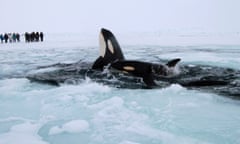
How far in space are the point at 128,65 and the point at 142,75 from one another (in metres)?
0.66

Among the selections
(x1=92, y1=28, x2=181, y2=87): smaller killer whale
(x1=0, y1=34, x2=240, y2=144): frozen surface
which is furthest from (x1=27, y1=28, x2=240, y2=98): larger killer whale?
(x1=0, y1=34, x2=240, y2=144): frozen surface

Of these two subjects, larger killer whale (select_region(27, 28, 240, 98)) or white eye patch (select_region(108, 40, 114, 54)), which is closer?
larger killer whale (select_region(27, 28, 240, 98))

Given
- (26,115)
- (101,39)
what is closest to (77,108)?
(26,115)

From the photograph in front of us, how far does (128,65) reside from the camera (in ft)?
27.1

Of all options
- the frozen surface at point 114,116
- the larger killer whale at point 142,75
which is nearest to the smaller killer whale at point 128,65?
the larger killer whale at point 142,75

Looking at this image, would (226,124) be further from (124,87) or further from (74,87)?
(74,87)

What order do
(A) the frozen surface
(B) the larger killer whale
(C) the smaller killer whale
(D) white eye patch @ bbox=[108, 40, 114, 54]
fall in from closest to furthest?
(A) the frozen surface, (B) the larger killer whale, (C) the smaller killer whale, (D) white eye patch @ bbox=[108, 40, 114, 54]

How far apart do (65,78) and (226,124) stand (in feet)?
17.1

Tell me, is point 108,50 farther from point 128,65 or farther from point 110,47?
point 128,65

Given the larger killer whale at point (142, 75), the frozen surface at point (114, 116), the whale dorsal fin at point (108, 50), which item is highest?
the whale dorsal fin at point (108, 50)

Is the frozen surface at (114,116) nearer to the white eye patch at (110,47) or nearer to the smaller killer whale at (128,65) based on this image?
the smaller killer whale at (128,65)

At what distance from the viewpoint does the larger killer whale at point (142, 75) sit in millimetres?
7281

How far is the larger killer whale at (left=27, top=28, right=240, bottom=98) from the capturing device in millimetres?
7281

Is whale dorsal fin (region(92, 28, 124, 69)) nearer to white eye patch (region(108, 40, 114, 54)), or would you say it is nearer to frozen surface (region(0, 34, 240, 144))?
white eye patch (region(108, 40, 114, 54))
